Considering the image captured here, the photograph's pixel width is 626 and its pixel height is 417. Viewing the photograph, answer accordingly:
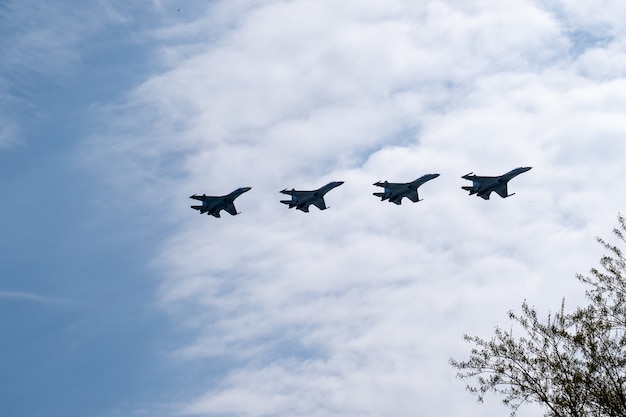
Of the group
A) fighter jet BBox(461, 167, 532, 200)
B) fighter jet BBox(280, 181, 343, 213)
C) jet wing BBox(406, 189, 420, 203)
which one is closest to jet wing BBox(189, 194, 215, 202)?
fighter jet BBox(280, 181, 343, 213)

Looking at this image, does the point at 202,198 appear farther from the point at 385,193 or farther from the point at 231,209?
the point at 385,193

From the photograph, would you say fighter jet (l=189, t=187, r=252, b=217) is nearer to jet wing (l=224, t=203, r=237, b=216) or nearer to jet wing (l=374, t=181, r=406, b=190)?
jet wing (l=224, t=203, r=237, b=216)

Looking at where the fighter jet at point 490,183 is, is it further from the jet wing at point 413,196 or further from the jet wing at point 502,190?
the jet wing at point 413,196

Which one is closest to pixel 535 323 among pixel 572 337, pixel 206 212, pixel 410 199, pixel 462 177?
pixel 572 337

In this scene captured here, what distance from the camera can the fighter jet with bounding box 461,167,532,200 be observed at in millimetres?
85562

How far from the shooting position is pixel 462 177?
84062 mm

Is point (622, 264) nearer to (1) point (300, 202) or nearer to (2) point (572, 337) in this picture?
(2) point (572, 337)

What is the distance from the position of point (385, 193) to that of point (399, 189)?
2008 millimetres

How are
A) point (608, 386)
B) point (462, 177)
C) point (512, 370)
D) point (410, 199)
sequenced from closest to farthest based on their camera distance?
point (608, 386), point (512, 370), point (462, 177), point (410, 199)

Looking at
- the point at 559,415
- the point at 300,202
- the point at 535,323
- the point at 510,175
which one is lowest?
the point at 559,415

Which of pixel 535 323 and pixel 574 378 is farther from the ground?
pixel 535 323

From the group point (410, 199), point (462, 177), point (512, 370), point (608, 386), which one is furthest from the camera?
point (410, 199)

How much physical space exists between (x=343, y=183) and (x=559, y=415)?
61.5m

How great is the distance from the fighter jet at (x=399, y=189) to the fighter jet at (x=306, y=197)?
25.5 ft
